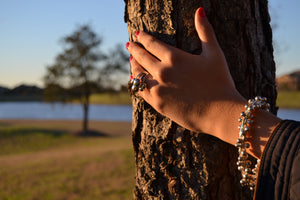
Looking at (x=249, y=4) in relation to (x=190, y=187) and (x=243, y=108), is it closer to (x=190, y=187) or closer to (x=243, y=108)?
(x=243, y=108)

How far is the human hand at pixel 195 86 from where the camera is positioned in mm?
1205

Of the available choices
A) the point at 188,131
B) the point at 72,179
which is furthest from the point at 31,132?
the point at 188,131

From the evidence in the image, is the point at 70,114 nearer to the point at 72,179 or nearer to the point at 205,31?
the point at 72,179

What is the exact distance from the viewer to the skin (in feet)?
3.94

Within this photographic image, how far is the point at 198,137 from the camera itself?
1534 millimetres

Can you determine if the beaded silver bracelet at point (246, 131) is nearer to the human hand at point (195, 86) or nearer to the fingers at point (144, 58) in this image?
the human hand at point (195, 86)

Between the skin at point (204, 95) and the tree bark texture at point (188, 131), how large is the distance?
29 cm

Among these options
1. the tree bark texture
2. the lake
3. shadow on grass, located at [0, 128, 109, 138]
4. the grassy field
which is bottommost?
the lake

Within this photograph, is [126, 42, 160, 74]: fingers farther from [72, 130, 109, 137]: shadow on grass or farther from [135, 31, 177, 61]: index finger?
[72, 130, 109, 137]: shadow on grass

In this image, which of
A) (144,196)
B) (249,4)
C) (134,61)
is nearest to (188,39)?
(134,61)

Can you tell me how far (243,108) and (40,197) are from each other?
606 centimetres

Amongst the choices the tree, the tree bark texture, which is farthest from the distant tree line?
the tree bark texture

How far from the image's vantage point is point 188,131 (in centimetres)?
154

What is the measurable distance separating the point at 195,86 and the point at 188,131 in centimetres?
41
